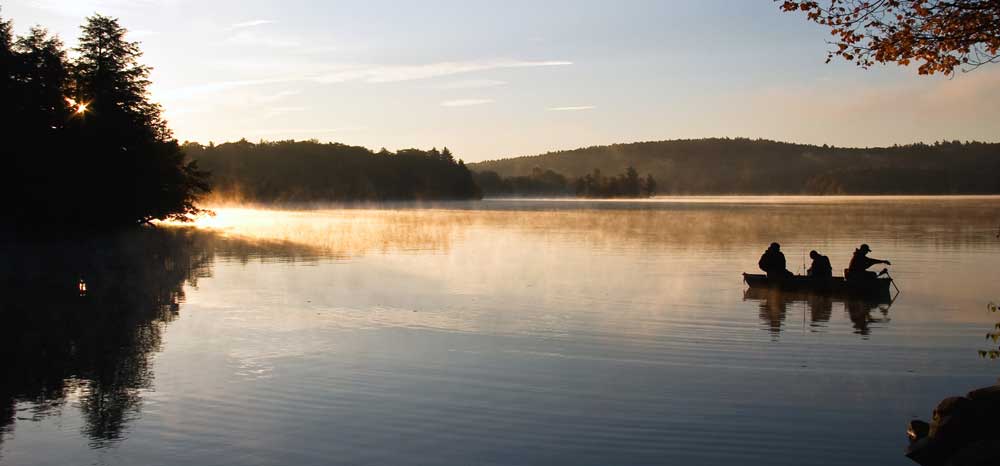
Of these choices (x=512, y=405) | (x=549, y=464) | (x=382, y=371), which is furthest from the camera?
(x=382, y=371)

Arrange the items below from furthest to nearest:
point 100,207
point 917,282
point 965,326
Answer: point 100,207 < point 917,282 < point 965,326

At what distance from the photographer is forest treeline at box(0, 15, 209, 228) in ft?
156

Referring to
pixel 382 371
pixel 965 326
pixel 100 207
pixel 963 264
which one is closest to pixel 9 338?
pixel 382 371

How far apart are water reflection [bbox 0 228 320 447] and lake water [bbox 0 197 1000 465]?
0.08 m

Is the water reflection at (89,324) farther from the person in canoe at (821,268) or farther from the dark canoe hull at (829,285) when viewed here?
the person in canoe at (821,268)

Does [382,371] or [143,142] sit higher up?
[143,142]

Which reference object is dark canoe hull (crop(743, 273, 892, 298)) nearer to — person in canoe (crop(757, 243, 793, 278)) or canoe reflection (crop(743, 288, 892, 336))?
canoe reflection (crop(743, 288, 892, 336))

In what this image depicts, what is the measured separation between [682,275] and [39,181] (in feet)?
118

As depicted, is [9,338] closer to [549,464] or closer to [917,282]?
[549,464]

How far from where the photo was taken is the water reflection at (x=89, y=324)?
12766 mm

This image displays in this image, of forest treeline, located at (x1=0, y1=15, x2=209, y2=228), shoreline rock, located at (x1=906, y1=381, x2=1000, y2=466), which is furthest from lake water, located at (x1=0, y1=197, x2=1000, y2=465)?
forest treeline, located at (x1=0, y1=15, x2=209, y2=228)

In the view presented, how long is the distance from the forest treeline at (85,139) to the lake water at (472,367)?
58.8 feet

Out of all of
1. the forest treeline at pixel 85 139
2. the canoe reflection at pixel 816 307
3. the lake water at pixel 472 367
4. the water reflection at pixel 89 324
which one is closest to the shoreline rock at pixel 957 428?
the lake water at pixel 472 367

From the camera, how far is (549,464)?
10133 millimetres
